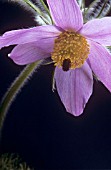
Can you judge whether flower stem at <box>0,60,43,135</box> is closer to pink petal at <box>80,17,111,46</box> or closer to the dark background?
pink petal at <box>80,17,111,46</box>

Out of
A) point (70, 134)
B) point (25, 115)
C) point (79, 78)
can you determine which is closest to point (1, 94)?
point (25, 115)

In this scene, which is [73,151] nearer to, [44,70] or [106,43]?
[44,70]

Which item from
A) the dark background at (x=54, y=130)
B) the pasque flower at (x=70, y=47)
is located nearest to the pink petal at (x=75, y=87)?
the pasque flower at (x=70, y=47)

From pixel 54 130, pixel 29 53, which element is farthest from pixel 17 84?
pixel 54 130

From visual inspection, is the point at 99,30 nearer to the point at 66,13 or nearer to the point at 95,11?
the point at 66,13

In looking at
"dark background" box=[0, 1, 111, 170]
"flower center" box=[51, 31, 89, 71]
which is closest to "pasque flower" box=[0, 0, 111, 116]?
"flower center" box=[51, 31, 89, 71]

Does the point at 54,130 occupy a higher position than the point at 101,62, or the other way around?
the point at 101,62
